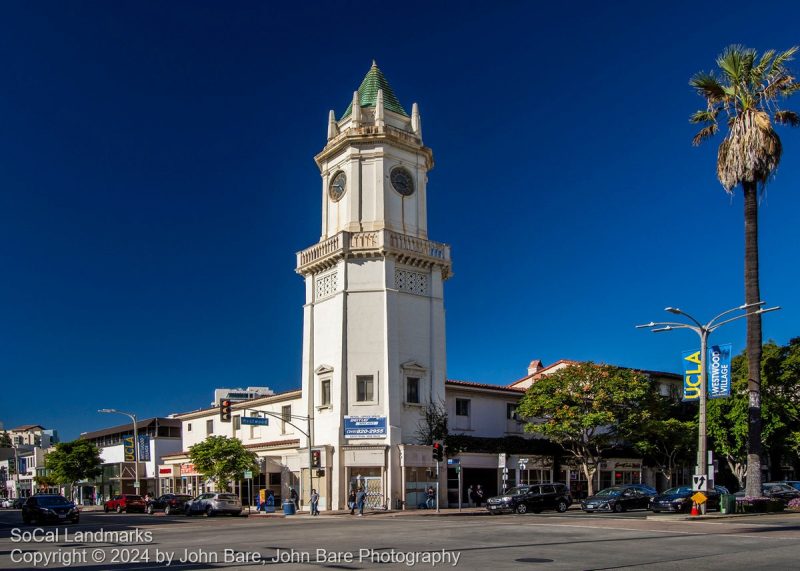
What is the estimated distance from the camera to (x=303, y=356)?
169 ft

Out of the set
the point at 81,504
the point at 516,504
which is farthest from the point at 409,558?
the point at 81,504

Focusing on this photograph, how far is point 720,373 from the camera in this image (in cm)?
3509

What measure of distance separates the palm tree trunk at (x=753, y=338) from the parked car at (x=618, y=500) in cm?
660

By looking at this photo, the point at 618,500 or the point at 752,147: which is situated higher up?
the point at 752,147

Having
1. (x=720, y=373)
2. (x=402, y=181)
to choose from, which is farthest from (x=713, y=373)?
(x=402, y=181)

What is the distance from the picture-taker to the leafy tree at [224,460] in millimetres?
53281

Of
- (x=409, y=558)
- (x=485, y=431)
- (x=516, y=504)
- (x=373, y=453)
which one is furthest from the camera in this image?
(x=485, y=431)

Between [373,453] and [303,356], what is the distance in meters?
8.75

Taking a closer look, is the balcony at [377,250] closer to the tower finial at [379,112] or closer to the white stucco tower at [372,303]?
the white stucco tower at [372,303]

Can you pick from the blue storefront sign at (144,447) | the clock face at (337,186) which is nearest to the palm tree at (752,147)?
the clock face at (337,186)

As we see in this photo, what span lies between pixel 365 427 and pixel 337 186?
54.5ft

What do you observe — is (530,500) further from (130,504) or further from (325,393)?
(130,504)

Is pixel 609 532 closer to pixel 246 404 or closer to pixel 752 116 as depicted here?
pixel 752 116

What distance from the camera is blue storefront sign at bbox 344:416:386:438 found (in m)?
46.7
